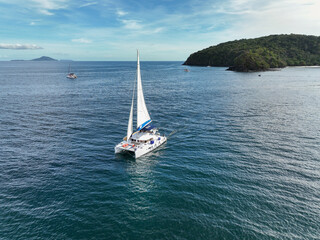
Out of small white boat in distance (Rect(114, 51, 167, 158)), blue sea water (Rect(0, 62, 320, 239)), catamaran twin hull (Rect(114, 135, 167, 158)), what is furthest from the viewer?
small white boat in distance (Rect(114, 51, 167, 158))

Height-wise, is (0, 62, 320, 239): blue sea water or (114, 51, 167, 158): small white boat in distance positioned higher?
(114, 51, 167, 158): small white boat in distance

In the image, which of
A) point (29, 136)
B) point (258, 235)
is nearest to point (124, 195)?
point (258, 235)

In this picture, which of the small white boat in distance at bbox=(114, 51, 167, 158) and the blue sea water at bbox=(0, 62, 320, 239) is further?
the small white boat in distance at bbox=(114, 51, 167, 158)

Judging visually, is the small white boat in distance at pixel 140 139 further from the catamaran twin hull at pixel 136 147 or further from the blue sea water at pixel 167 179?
the blue sea water at pixel 167 179

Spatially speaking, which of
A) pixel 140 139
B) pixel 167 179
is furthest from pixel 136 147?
pixel 167 179

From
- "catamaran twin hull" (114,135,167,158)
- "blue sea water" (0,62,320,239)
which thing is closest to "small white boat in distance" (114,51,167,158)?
"catamaran twin hull" (114,135,167,158)

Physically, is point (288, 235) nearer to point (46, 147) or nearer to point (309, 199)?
point (309, 199)

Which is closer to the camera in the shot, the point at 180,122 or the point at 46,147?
the point at 46,147

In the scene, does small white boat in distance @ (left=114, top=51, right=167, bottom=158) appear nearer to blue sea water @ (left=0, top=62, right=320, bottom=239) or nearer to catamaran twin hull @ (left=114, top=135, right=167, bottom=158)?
catamaran twin hull @ (left=114, top=135, right=167, bottom=158)

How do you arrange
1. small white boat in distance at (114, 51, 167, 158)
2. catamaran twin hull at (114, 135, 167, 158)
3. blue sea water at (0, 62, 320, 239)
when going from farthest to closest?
1. small white boat in distance at (114, 51, 167, 158)
2. catamaran twin hull at (114, 135, 167, 158)
3. blue sea water at (0, 62, 320, 239)

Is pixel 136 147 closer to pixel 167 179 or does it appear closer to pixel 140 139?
pixel 140 139

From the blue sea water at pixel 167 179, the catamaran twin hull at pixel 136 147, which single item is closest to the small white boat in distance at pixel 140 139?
the catamaran twin hull at pixel 136 147
